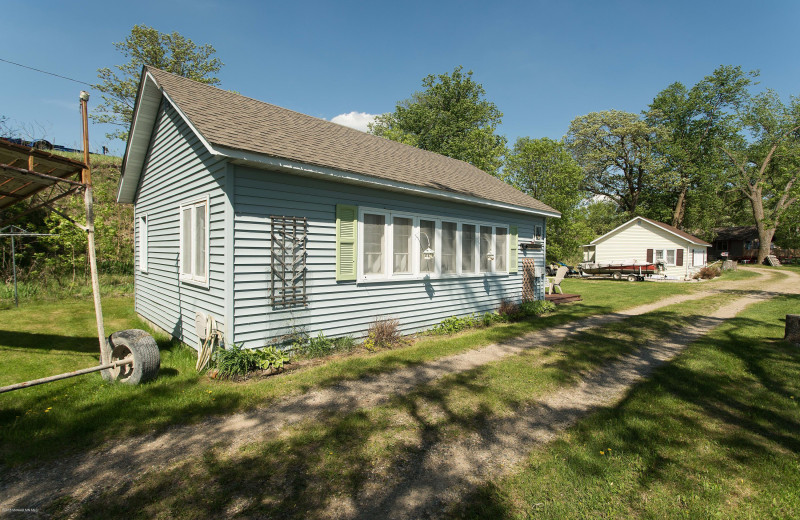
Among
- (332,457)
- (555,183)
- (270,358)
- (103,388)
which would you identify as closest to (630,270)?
(555,183)

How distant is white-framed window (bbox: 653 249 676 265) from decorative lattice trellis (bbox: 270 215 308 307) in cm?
2976

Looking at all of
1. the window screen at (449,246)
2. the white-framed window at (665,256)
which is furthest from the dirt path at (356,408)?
the white-framed window at (665,256)

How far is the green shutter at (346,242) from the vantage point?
6.91m

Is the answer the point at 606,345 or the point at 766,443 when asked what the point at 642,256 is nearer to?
the point at 606,345

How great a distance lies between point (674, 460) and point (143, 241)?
1165 cm

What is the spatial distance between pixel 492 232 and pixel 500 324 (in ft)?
8.49

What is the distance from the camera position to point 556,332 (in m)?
8.77

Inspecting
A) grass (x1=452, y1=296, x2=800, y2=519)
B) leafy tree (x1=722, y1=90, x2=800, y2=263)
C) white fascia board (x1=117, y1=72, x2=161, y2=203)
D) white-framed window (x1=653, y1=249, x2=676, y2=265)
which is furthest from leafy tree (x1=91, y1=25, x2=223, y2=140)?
leafy tree (x1=722, y1=90, x2=800, y2=263)

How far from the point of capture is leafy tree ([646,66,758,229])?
34.6 m

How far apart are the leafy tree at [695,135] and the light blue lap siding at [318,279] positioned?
3666 cm

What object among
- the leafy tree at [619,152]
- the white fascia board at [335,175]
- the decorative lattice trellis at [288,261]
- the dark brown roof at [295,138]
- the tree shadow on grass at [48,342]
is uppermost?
the leafy tree at [619,152]

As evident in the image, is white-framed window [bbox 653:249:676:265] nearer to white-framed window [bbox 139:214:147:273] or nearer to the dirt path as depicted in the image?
the dirt path

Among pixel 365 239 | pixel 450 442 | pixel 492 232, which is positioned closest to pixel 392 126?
pixel 492 232

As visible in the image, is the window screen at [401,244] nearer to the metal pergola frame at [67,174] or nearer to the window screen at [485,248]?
the window screen at [485,248]
